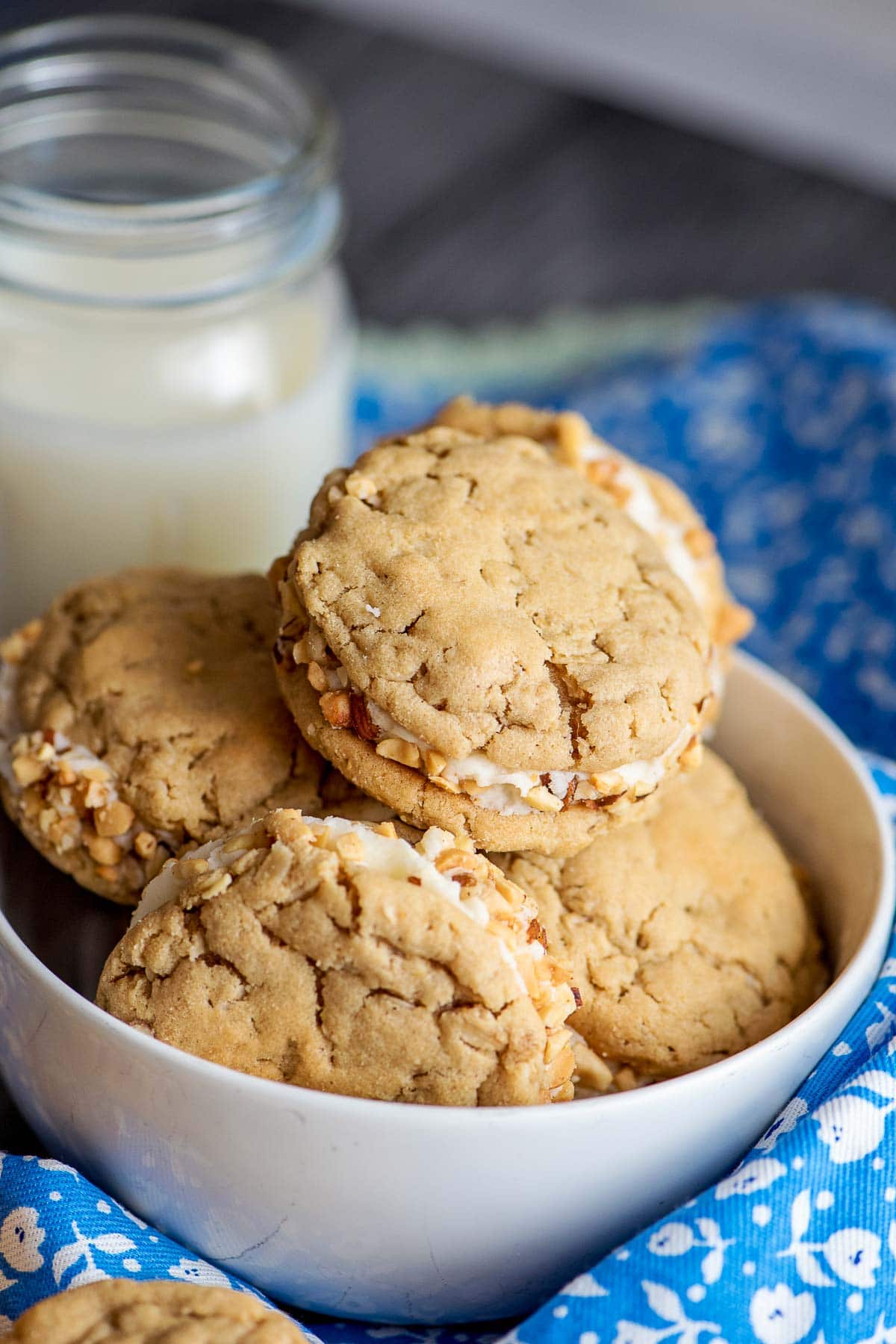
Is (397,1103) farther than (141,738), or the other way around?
(141,738)

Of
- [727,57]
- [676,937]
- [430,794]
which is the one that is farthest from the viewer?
[727,57]

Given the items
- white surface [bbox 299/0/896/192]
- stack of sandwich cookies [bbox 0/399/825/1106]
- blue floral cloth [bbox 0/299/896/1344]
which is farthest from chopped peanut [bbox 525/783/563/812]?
white surface [bbox 299/0/896/192]

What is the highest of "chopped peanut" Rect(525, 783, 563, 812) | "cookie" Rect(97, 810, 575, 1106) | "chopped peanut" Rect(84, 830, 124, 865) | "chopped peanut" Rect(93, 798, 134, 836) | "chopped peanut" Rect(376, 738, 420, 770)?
"chopped peanut" Rect(376, 738, 420, 770)

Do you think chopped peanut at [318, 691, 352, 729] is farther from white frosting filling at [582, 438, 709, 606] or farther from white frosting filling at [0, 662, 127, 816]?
white frosting filling at [582, 438, 709, 606]

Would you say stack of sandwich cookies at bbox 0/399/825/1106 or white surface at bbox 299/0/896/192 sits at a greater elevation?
stack of sandwich cookies at bbox 0/399/825/1106

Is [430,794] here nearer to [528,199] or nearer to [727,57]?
[528,199]

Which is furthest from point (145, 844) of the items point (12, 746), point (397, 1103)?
point (397, 1103)

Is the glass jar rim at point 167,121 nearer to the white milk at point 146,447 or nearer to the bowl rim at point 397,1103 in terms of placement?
the white milk at point 146,447
